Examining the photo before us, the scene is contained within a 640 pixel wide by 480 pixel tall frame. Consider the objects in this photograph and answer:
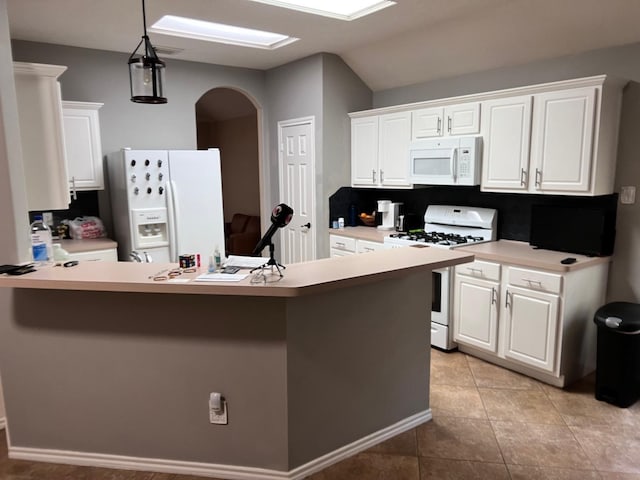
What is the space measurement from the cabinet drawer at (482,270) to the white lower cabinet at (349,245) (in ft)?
2.70

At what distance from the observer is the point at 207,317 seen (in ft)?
7.06

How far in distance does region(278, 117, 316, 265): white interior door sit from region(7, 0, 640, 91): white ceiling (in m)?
0.79

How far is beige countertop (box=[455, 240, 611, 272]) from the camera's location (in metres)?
3.03

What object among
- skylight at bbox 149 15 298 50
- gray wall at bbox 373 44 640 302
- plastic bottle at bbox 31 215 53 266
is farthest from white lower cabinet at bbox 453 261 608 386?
plastic bottle at bbox 31 215 53 266

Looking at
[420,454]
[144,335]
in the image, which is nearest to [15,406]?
[144,335]

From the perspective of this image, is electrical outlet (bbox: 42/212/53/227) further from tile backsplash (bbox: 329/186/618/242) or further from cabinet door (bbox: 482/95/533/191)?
cabinet door (bbox: 482/95/533/191)

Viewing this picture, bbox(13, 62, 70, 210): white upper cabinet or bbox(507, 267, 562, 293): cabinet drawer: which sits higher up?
bbox(13, 62, 70, 210): white upper cabinet

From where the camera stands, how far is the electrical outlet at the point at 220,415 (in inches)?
87.3

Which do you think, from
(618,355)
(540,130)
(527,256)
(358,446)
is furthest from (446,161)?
(358,446)

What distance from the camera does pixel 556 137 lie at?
3.16 meters

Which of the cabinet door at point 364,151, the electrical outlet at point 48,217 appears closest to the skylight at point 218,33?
the cabinet door at point 364,151

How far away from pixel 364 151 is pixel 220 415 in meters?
3.11

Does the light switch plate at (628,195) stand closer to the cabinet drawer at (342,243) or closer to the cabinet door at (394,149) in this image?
the cabinet door at (394,149)

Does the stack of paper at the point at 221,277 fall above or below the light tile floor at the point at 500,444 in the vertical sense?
above
